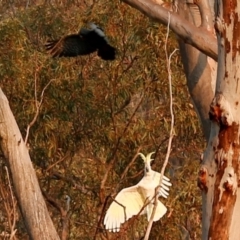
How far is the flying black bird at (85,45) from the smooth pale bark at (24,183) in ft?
4.62

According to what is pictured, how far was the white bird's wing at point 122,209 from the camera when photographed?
3260 mm

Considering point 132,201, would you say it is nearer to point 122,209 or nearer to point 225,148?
point 122,209

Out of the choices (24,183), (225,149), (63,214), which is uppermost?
(225,149)

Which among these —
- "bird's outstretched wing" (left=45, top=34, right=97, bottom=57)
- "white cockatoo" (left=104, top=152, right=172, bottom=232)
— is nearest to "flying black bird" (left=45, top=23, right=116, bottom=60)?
"bird's outstretched wing" (left=45, top=34, right=97, bottom=57)

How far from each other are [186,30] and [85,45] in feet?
5.70

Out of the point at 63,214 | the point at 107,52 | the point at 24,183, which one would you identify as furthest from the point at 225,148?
the point at 63,214

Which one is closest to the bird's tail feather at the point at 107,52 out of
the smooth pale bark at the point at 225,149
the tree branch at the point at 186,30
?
the tree branch at the point at 186,30

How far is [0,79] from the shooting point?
5520 mm

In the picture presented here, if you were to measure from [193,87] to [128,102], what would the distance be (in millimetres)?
1982

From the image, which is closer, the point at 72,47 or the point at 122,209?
the point at 122,209

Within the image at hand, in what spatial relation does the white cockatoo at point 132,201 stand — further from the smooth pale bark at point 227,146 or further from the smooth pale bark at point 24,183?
the smooth pale bark at point 227,146

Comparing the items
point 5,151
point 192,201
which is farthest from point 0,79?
point 5,151

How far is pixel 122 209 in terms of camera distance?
328 centimetres

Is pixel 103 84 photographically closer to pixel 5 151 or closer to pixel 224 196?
pixel 5 151
